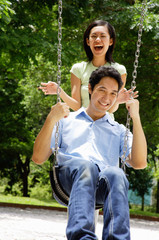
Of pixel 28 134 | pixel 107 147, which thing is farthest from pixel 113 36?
pixel 28 134

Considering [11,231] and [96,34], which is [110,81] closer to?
[96,34]

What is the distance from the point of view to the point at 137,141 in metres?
2.92

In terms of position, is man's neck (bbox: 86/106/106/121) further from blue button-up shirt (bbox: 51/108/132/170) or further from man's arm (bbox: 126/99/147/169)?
man's arm (bbox: 126/99/147/169)

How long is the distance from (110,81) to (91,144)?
0.50 metres

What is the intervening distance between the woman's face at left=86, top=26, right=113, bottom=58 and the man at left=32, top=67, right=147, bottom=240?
61 centimetres

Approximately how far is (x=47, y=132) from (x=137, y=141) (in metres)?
0.69

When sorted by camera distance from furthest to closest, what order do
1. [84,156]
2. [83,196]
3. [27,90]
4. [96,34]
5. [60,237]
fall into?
[27,90], [60,237], [96,34], [84,156], [83,196]

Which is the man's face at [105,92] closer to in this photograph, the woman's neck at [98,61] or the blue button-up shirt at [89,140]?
the blue button-up shirt at [89,140]

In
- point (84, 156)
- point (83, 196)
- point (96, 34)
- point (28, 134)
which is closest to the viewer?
point (83, 196)

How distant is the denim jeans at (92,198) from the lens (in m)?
2.28

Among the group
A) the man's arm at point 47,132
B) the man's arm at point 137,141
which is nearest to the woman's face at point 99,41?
the man's arm at point 137,141

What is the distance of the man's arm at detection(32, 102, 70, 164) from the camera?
2779 millimetres

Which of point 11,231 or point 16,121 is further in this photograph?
point 16,121

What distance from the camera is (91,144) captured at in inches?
114
